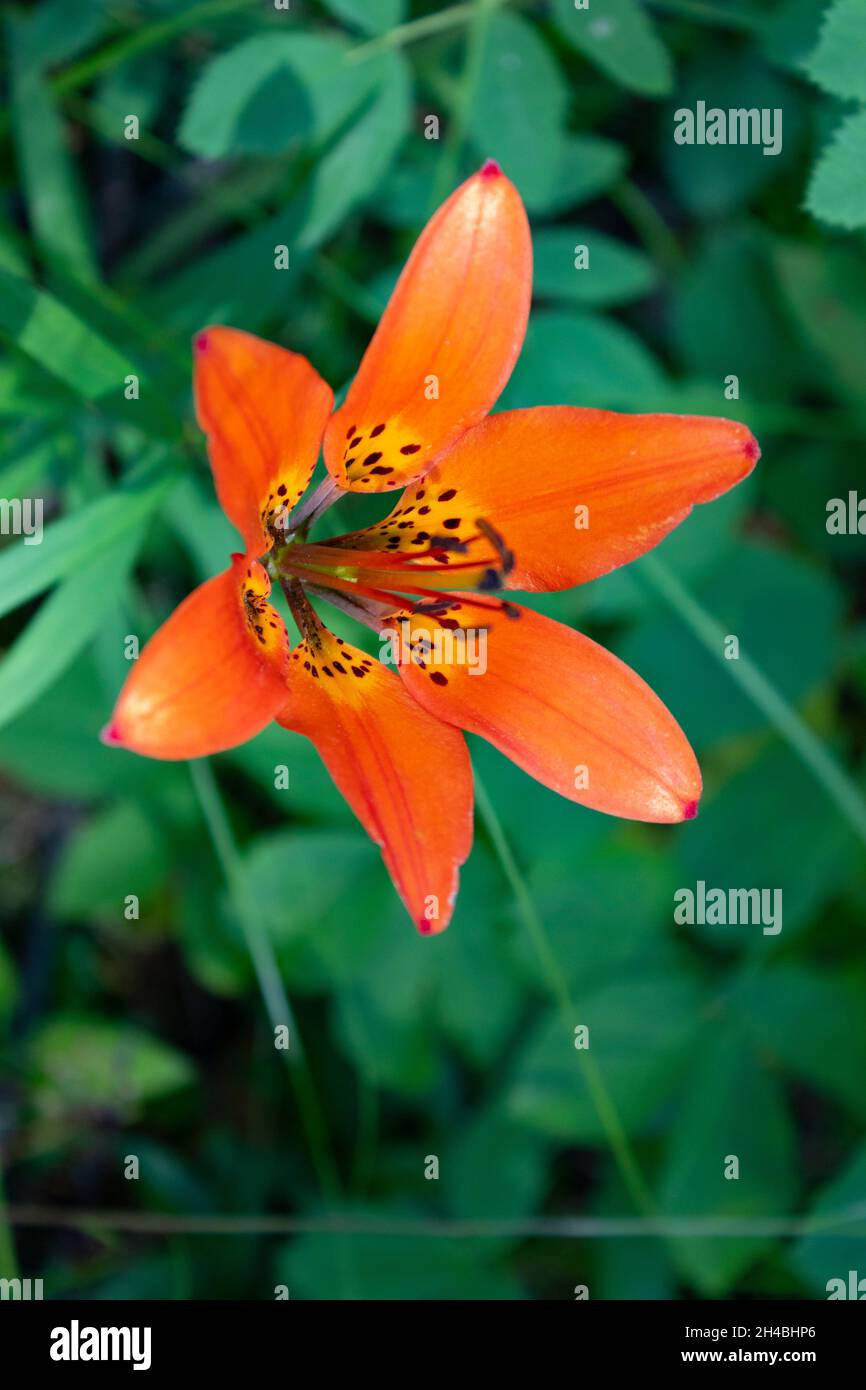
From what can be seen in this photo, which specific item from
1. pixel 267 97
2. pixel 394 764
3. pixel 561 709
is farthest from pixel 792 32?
pixel 394 764

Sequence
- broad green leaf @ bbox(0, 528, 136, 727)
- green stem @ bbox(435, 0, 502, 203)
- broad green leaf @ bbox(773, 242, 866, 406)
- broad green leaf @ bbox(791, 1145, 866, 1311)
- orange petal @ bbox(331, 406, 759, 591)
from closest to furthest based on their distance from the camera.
Answer: orange petal @ bbox(331, 406, 759, 591) < broad green leaf @ bbox(0, 528, 136, 727) < green stem @ bbox(435, 0, 502, 203) < broad green leaf @ bbox(791, 1145, 866, 1311) < broad green leaf @ bbox(773, 242, 866, 406)

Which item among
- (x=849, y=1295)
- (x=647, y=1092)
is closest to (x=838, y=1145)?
(x=849, y=1295)

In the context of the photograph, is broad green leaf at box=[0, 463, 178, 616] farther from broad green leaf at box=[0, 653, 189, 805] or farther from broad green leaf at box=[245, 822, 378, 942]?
broad green leaf at box=[245, 822, 378, 942]

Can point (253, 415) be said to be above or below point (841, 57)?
below

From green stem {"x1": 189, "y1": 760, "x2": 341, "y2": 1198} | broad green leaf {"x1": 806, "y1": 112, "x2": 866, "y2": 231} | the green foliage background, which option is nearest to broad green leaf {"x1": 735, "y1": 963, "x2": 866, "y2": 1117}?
the green foliage background

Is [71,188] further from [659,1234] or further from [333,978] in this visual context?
[659,1234]

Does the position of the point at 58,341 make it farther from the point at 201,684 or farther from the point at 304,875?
the point at 304,875

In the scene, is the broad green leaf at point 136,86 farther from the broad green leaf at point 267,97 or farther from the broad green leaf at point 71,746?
the broad green leaf at point 71,746
